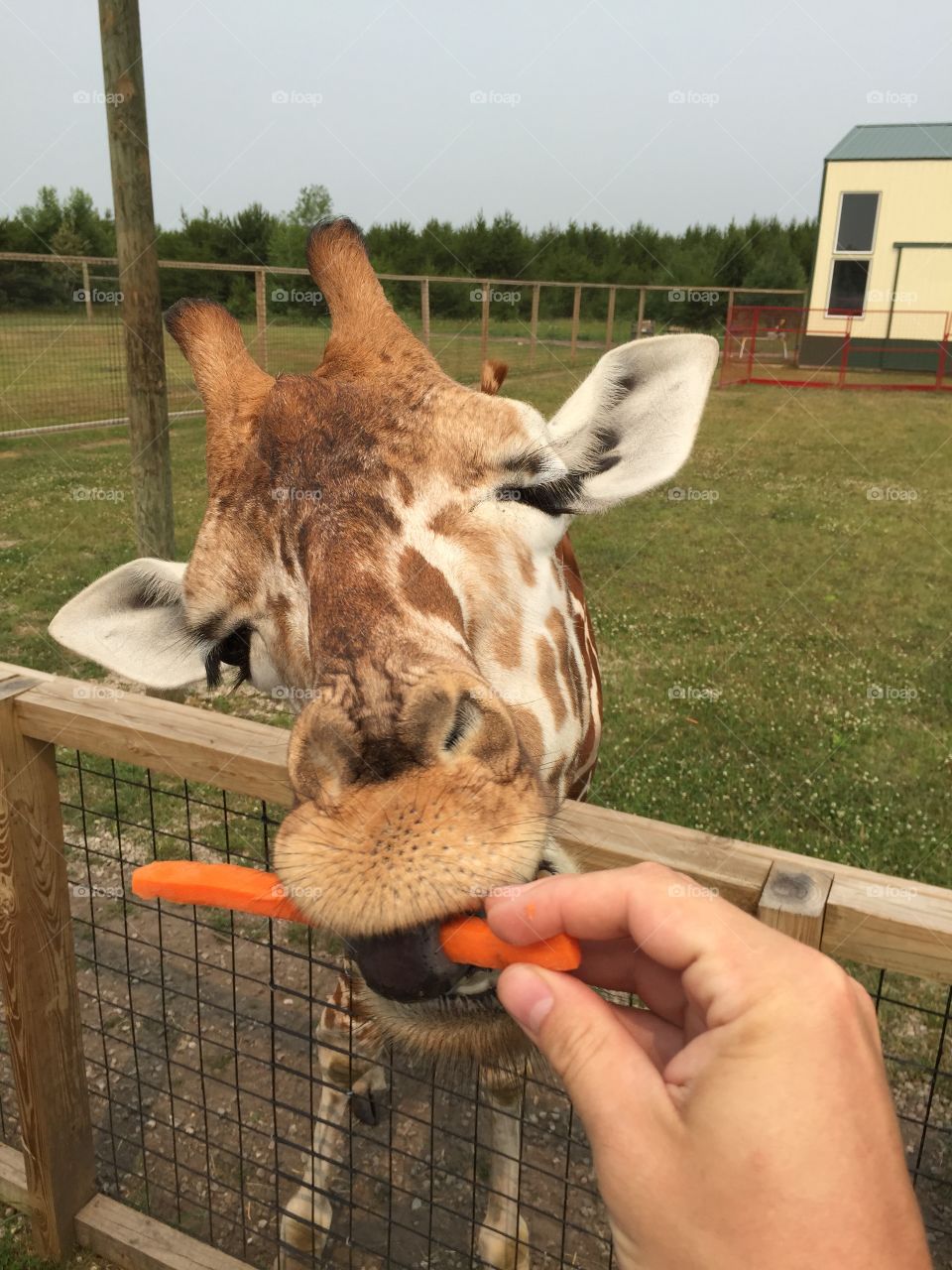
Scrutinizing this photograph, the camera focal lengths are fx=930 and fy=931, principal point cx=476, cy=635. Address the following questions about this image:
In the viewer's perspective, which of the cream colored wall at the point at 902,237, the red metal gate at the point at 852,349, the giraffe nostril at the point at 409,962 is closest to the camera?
the giraffe nostril at the point at 409,962

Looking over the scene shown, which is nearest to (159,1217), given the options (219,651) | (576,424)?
(219,651)

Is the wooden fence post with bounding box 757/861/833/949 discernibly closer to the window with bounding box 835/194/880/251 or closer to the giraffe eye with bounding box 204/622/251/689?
the giraffe eye with bounding box 204/622/251/689

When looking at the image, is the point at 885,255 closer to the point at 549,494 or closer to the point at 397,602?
the point at 549,494

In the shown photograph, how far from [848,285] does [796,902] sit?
3665 cm

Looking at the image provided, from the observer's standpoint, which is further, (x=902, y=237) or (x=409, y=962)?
(x=902, y=237)

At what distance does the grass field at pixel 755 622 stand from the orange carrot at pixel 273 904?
4.63 metres

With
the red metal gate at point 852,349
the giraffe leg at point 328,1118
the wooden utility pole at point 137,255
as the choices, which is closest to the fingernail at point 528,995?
the giraffe leg at point 328,1118

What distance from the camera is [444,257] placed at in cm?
3294

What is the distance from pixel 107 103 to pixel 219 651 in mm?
5150

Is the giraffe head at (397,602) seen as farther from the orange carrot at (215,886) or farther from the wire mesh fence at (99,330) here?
the wire mesh fence at (99,330)

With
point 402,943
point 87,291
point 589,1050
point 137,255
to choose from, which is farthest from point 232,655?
point 87,291

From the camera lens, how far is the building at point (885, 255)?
31.8 meters

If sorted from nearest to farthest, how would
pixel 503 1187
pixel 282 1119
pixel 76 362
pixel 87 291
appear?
pixel 503 1187
pixel 282 1119
pixel 87 291
pixel 76 362

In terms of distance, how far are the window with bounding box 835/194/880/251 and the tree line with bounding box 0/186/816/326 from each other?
4.43 m
